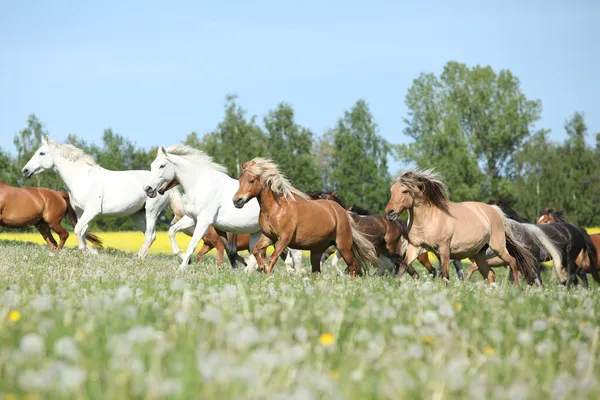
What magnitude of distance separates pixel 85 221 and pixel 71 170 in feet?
4.81

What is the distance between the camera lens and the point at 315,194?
18172mm

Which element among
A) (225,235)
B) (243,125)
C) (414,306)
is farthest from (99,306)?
(243,125)

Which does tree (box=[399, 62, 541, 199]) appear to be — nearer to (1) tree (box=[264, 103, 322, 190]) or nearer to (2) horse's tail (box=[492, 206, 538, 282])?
(1) tree (box=[264, 103, 322, 190])

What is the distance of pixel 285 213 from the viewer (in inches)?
448

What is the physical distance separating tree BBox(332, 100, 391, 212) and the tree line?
0.29ft

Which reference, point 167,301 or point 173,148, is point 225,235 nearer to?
point 173,148

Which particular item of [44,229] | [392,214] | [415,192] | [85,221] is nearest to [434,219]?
[415,192]

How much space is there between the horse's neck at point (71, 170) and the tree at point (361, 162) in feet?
147

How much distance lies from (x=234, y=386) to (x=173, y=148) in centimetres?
1234

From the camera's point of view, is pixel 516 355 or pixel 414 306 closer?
pixel 516 355

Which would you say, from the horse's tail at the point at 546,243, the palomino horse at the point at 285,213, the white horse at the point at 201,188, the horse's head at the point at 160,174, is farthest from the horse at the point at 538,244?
the horse's head at the point at 160,174

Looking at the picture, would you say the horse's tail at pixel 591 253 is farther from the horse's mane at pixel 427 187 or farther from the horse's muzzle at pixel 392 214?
the horse's muzzle at pixel 392 214

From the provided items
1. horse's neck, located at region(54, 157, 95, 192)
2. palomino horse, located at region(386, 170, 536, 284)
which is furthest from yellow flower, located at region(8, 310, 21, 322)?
horse's neck, located at region(54, 157, 95, 192)

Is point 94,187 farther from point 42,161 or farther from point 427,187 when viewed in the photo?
point 427,187
